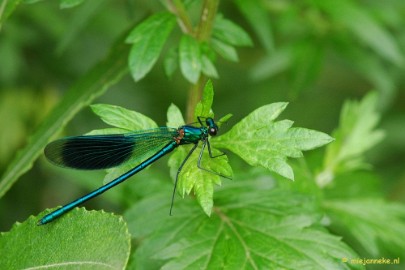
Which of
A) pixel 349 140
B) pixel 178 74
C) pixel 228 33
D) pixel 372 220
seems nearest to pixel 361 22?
pixel 349 140

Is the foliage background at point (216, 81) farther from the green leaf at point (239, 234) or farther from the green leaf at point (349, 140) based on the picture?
the green leaf at point (239, 234)

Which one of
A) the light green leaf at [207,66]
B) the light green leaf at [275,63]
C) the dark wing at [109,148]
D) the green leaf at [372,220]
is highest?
the light green leaf at [207,66]

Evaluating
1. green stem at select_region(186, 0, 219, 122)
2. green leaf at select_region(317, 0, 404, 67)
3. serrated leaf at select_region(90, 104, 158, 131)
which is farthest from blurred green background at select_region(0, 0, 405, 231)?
serrated leaf at select_region(90, 104, 158, 131)

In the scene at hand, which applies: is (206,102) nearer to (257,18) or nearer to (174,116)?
(174,116)

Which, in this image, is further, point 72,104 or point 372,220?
point 372,220

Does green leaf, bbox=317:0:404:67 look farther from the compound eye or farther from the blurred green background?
the compound eye

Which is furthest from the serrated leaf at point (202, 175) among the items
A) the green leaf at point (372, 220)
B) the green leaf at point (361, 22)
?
the green leaf at point (361, 22)

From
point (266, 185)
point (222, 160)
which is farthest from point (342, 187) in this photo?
point (222, 160)
